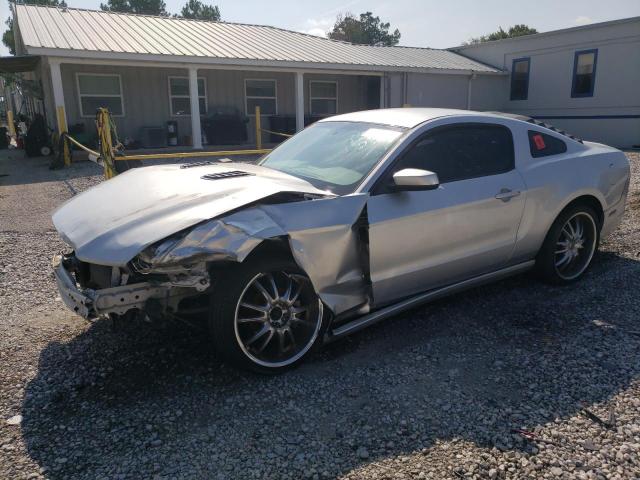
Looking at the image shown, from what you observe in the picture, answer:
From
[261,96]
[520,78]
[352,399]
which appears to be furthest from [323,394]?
[520,78]

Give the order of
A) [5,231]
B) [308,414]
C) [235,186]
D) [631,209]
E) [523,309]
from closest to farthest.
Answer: [308,414], [235,186], [523,309], [5,231], [631,209]

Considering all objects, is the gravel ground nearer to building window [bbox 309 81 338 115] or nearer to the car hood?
the car hood

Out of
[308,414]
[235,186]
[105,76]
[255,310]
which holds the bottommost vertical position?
[308,414]

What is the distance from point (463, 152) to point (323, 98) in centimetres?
1775

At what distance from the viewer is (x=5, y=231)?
6.79 meters

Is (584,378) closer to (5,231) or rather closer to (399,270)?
(399,270)

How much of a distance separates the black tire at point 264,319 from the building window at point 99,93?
1520cm

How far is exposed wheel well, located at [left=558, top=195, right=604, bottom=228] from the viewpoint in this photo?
4.69m

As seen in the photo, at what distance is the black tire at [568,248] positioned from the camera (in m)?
4.59

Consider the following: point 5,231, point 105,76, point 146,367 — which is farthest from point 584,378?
point 105,76

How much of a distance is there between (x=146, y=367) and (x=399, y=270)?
1.83 m

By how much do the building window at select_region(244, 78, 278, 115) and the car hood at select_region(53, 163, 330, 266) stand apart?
51.7ft

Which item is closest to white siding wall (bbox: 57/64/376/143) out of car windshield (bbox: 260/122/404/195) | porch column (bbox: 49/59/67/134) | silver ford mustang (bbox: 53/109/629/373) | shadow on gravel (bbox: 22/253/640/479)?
porch column (bbox: 49/59/67/134)

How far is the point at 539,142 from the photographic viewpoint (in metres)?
4.53
